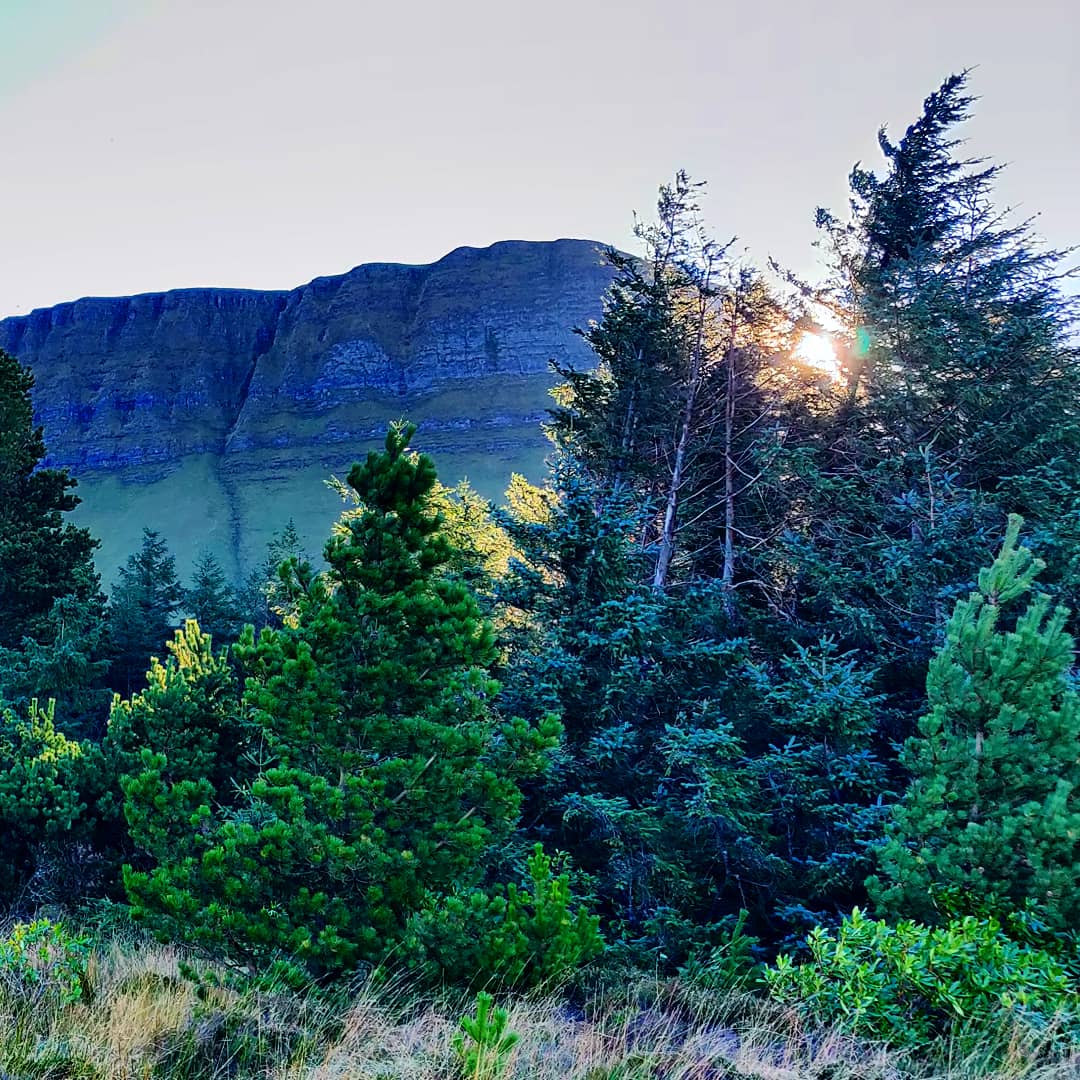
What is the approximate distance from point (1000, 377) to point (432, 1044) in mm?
14694

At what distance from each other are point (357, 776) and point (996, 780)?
19.6 feet

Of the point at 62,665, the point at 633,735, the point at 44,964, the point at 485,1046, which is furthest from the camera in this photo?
the point at 62,665

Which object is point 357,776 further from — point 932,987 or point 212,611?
point 212,611

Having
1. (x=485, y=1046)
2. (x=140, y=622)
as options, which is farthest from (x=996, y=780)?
(x=140, y=622)

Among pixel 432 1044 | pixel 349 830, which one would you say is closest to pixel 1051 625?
pixel 432 1044

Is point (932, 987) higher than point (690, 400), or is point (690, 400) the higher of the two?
point (690, 400)

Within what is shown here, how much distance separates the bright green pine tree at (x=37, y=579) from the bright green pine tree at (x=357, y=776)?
483 inches

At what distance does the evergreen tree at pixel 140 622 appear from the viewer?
26.2m

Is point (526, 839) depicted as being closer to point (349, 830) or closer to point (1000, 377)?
point (349, 830)

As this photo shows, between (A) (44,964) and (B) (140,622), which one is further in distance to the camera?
(B) (140,622)

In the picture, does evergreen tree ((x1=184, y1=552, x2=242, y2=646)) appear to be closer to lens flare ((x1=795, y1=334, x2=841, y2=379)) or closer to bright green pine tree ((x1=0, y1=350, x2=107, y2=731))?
bright green pine tree ((x1=0, y1=350, x2=107, y2=731))

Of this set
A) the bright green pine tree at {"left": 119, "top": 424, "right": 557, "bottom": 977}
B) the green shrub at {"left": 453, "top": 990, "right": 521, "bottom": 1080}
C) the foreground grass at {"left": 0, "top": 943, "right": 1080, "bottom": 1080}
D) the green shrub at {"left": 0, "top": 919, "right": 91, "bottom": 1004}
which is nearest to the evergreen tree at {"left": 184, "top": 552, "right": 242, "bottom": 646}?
the bright green pine tree at {"left": 119, "top": 424, "right": 557, "bottom": 977}

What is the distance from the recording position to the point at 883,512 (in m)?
13.2

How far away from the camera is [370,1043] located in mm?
4125
